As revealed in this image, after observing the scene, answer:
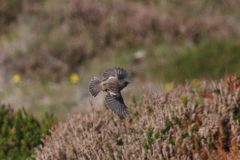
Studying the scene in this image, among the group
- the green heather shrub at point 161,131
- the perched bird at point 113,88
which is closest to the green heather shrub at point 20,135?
the green heather shrub at point 161,131

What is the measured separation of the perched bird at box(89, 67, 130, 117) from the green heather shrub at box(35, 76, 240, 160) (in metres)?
0.69

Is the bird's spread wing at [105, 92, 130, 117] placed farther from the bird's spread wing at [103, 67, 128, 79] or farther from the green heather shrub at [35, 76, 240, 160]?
the green heather shrub at [35, 76, 240, 160]

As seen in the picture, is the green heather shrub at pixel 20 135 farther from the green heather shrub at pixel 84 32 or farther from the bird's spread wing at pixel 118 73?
the green heather shrub at pixel 84 32

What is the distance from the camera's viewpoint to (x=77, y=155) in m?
3.12

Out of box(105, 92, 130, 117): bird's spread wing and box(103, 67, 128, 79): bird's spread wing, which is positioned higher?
box(103, 67, 128, 79): bird's spread wing

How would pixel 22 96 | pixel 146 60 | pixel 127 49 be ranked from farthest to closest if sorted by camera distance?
1. pixel 127 49
2. pixel 146 60
3. pixel 22 96

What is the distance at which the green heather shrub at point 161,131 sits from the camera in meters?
2.94

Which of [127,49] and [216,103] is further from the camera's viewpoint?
[127,49]

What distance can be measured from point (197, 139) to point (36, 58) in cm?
552

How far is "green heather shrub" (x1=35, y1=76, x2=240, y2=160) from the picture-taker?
2.94m

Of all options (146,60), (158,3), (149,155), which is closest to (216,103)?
(149,155)

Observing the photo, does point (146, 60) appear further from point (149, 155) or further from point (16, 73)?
point (149, 155)

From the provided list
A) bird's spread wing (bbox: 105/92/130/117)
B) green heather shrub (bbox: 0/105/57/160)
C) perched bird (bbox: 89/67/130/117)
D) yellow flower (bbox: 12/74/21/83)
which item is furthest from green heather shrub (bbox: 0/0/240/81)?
bird's spread wing (bbox: 105/92/130/117)

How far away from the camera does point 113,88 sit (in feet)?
7.36
